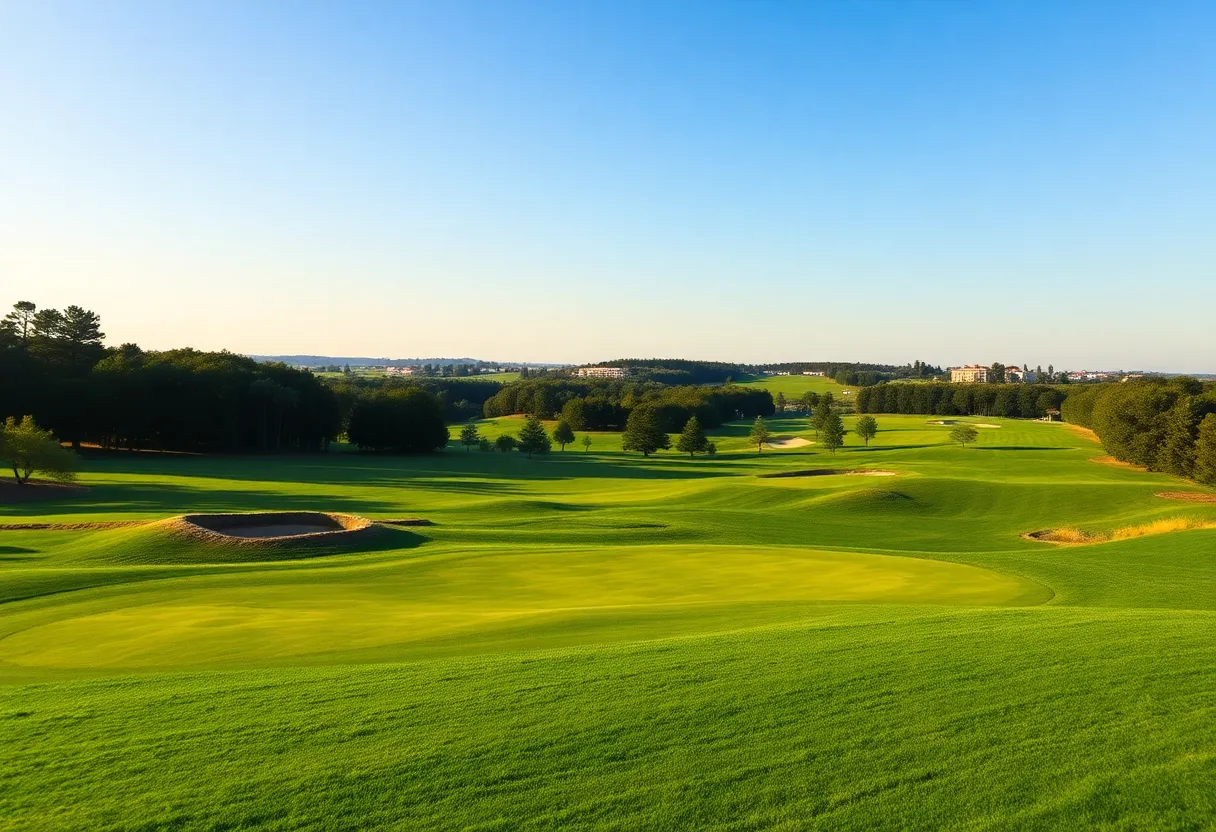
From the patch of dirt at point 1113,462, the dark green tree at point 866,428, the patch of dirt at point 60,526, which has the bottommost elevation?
the patch of dirt at point 1113,462

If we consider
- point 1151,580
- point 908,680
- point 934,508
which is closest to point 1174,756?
point 908,680

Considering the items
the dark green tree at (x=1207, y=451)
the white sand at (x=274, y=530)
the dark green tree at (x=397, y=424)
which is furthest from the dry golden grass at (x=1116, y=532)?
the dark green tree at (x=397, y=424)

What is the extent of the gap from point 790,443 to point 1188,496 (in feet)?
200

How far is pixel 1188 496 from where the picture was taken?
5203 centimetres

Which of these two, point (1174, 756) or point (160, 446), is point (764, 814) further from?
point (160, 446)

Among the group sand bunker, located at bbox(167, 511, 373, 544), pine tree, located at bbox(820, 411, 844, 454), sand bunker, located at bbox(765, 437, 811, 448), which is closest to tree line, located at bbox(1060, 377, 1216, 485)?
pine tree, located at bbox(820, 411, 844, 454)

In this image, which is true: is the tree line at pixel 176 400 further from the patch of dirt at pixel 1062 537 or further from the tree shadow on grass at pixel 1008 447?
the patch of dirt at pixel 1062 537

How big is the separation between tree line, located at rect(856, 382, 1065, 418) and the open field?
15150 centimetres

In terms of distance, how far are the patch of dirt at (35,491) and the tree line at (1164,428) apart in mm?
80594

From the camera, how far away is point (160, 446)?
8638cm

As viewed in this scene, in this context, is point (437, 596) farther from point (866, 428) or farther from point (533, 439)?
point (866, 428)

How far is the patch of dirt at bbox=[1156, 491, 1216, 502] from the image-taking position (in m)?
50.9

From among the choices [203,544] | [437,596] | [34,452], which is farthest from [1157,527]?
[34,452]

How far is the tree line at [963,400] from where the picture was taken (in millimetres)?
165000
